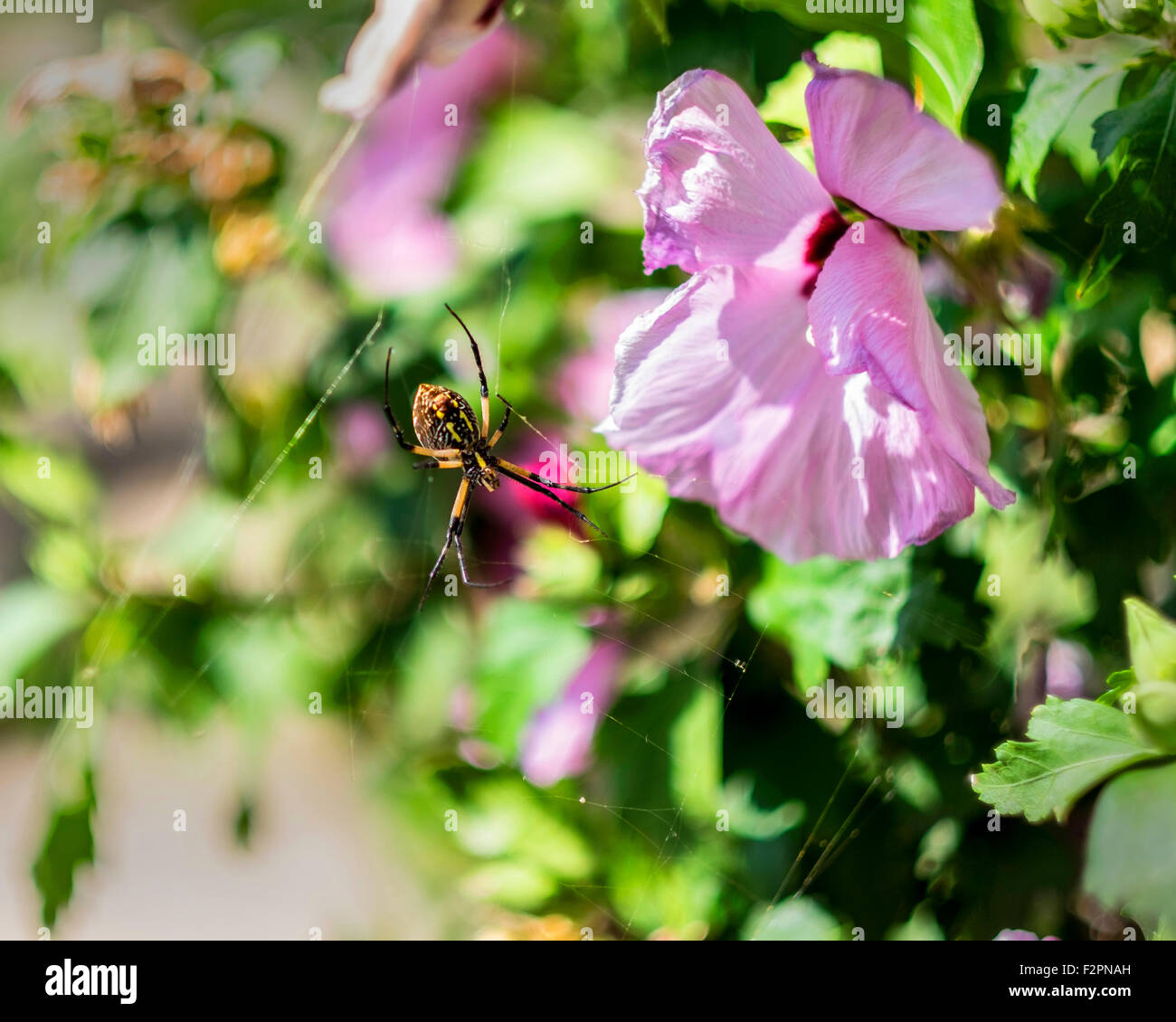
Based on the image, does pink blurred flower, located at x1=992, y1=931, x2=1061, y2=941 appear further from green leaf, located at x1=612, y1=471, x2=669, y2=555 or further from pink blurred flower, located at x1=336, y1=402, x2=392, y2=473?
pink blurred flower, located at x1=336, y1=402, x2=392, y2=473

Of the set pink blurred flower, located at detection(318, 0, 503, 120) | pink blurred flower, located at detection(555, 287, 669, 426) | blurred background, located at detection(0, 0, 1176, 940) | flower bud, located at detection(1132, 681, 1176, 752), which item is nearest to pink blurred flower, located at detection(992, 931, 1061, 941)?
blurred background, located at detection(0, 0, 1176, 940)

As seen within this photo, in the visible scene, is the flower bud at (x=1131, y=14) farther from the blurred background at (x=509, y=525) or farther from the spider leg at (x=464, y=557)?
the spider leg at (x=464, y=557)

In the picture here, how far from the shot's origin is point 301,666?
389 mm

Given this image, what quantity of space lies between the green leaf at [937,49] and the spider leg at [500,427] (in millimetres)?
157

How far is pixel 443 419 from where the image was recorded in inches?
12.4

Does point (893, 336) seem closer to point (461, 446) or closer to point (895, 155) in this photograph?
point (895, 155)

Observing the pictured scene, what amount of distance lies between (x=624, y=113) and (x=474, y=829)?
28cm

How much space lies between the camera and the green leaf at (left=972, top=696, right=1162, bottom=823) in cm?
24

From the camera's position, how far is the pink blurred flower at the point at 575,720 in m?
0.33

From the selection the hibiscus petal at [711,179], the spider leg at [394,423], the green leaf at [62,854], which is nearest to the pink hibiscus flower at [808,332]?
the hibiscus petal at [711,179]

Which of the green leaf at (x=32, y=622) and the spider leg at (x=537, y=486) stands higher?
the spider leg at (x=537, y=486)

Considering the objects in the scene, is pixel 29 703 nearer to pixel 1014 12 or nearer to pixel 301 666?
pixel 301 666

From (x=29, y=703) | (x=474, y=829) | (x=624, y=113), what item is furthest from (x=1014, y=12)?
(x=29, y=703)
